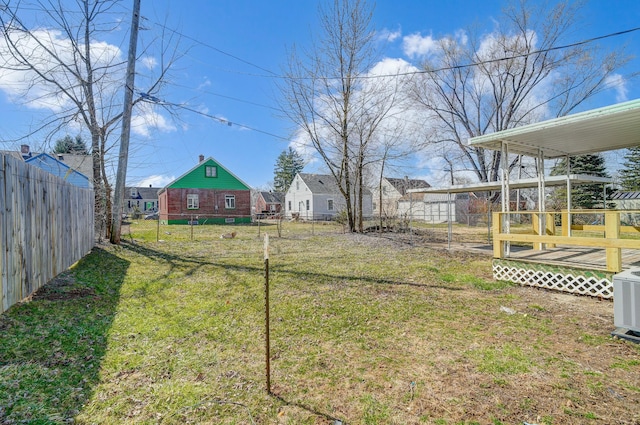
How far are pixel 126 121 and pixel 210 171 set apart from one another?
1702 centimetres

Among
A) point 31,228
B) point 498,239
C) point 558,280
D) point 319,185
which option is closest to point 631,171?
point 319,185

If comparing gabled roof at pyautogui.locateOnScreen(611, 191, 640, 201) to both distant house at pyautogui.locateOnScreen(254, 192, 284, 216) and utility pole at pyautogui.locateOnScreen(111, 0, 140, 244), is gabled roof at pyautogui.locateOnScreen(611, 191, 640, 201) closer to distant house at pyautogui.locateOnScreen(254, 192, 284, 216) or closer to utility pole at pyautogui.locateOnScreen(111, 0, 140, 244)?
utility pole at pyautogui.locateOnScreen(111, 0, 140, 244)

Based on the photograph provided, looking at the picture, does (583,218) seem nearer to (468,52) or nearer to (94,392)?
(468,52)

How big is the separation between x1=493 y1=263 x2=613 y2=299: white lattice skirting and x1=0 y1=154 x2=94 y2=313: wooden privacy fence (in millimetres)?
8289

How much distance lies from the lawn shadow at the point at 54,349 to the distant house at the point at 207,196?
20.4 m

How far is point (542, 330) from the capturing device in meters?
4.07

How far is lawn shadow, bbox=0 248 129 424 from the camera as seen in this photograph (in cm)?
236

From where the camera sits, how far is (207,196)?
26750 millimetres

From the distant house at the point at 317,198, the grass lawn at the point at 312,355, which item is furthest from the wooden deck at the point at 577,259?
the distant house at the point at 317,198

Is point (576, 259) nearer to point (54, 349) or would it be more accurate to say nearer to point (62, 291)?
point (54, 349)

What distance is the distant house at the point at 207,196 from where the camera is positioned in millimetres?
25656

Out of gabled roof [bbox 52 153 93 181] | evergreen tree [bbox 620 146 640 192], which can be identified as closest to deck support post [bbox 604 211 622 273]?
gabled roof [bbox 52 153 93 181]

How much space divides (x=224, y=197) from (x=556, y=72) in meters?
24.9

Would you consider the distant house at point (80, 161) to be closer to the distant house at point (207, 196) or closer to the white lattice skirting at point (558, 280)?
the distant house at point (207, 196)
